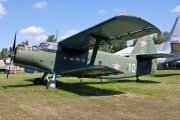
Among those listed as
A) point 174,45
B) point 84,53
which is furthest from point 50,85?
point 174,45

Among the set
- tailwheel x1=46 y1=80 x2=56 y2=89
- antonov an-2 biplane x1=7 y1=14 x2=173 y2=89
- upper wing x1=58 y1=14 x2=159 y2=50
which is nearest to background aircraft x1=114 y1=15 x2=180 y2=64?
antonov an-2 biplane x1=7 y1=14 x2=173 y2=89

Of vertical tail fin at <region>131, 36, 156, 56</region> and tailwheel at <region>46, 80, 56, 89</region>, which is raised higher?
vertical tail fin at <region>131, 36, 156, 56</region>

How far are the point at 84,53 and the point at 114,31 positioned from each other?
10.8 feet

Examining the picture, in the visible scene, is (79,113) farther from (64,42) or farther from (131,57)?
(131,57)

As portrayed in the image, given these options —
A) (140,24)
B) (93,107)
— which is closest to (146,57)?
(140,24)

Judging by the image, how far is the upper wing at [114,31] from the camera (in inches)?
313

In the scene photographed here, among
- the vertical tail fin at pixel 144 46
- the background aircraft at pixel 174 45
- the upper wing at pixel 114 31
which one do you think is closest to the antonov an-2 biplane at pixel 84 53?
the upper wing at pixel 114 31

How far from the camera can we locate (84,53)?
12.5 meters

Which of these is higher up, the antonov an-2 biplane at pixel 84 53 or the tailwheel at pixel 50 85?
the antonov an-2 biplane at pixel 84 53

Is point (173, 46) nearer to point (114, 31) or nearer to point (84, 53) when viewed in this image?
point (84, 53)

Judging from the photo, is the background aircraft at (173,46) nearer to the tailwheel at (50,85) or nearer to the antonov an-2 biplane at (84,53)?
the antonov an-2 biplane at (84,53)

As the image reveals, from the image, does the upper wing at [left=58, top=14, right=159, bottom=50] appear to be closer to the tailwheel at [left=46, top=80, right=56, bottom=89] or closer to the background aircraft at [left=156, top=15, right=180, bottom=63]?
the tailwheel at [left=46, top=80, right=56, bottom=89]

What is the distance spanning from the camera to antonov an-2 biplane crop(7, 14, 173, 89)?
8.90 meters

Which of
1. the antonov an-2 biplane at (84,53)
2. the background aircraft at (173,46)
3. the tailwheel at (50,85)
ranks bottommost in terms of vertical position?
the tailwheel at (50,85)
